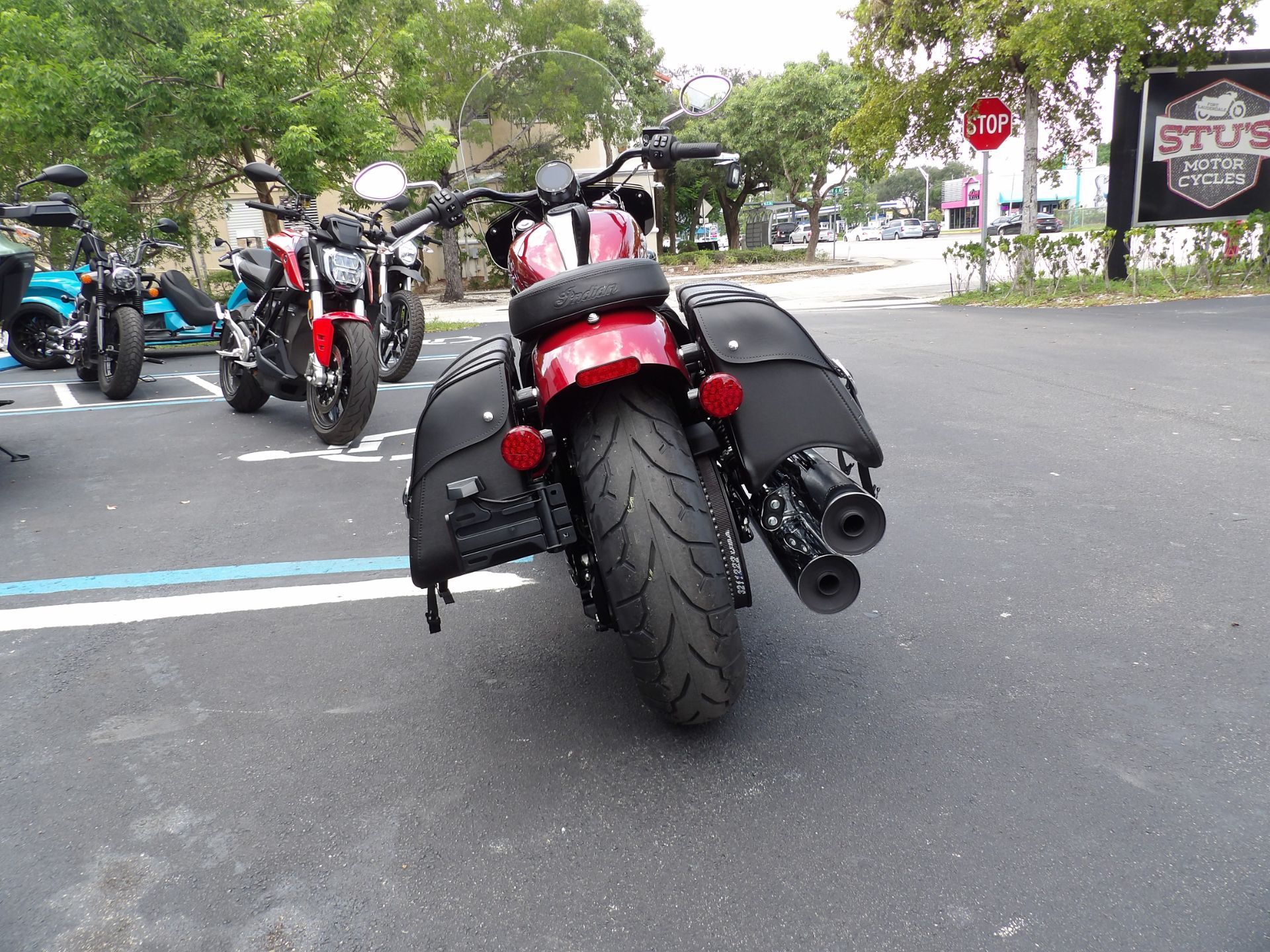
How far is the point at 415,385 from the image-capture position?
8.04 meters

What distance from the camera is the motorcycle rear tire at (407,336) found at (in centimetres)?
820

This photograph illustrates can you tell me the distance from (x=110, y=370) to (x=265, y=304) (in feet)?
9.31

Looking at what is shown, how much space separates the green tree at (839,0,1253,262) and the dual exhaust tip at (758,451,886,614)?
1229 cm

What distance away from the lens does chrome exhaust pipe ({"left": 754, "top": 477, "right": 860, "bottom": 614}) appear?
7.22 feet

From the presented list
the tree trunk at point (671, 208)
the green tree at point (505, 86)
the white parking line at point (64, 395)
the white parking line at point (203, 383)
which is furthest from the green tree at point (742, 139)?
the white parking line at point (64, 395)

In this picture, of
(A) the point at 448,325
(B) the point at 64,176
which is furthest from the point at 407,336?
(A) the point at 448,325

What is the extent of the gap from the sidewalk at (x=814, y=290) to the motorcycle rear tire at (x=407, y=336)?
12.2 ft

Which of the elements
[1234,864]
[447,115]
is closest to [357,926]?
[1234,864]

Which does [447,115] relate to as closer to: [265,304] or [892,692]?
[265,304]

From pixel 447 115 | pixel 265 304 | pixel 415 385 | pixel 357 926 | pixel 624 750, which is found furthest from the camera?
pixel 447 115

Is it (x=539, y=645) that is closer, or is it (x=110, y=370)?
(x=539, y=645)

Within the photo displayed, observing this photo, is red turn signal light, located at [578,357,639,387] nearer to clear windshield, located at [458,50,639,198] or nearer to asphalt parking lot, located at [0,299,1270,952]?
asphalt parking lot, located at [0,299,1270,952]

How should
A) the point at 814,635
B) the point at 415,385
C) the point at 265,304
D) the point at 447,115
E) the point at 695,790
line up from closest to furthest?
the point at 695,790 → the point at 814,635 → the point at 265,304 → the point at 415,385 → the point at 447,115

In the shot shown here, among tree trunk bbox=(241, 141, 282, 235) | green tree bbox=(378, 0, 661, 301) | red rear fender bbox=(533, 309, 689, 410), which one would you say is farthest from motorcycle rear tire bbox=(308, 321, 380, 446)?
green tree bbox=(378, 0, 661, 301)
